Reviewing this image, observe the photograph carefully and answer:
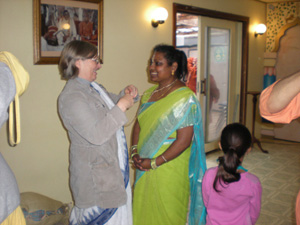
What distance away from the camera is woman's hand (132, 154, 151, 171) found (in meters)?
2.05

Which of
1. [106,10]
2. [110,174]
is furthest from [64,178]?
[106,10]

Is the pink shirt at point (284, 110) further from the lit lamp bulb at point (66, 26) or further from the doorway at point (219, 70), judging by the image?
the doorway at point (219, 70)

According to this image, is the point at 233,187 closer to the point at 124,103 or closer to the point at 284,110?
the point at 284,110

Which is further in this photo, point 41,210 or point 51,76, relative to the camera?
point 51,76

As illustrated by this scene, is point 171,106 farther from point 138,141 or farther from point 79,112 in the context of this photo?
point 79,112

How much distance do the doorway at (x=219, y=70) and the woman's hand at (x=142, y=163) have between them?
262 cm

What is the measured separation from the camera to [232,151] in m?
1.67

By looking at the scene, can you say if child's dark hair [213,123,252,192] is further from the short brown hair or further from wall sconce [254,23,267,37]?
wall sconce [254,23,267,37]

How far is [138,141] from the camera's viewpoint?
2240 mm

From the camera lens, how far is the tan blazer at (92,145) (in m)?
1.61

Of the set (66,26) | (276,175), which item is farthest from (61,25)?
(276,175)

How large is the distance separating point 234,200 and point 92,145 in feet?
2.64

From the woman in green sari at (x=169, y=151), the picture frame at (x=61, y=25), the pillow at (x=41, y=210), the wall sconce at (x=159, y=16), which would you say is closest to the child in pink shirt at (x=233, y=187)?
the woman in green sari at (x=169, y=151)

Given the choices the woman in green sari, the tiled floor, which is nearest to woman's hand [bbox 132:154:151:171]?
the woman in green sari
